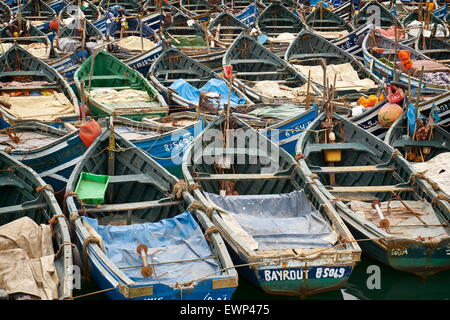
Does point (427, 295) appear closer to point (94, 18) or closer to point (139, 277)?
point (139, 277)

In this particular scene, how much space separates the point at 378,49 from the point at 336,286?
1348cm

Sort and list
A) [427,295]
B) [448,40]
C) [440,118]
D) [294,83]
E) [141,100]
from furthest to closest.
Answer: [448,40] → [294,83] → [141,100] → [440,118] → [427,295]

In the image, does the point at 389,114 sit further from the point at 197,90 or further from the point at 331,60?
the point at 331,60

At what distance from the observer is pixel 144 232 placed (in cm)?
1114

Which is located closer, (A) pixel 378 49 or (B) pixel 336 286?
(B) pixel 336 286

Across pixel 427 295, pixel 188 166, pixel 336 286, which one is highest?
pixel 188 166

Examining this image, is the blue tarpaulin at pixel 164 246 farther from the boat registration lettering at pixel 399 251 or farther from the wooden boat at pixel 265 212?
the boat registration lettering at pixel 399 251

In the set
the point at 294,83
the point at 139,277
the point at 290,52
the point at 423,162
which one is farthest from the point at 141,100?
the point at 139,277

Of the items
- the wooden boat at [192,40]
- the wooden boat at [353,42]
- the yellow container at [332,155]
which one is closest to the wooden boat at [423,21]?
the wooden boat at [353,42]

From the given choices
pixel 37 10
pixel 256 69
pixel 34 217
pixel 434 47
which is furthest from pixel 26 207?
pixel 37 10

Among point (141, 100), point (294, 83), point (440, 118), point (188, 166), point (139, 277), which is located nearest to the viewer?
point (139, 277)

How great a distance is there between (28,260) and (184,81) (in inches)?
405

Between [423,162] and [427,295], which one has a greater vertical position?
[423,162]

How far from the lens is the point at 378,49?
2214 centimetres
